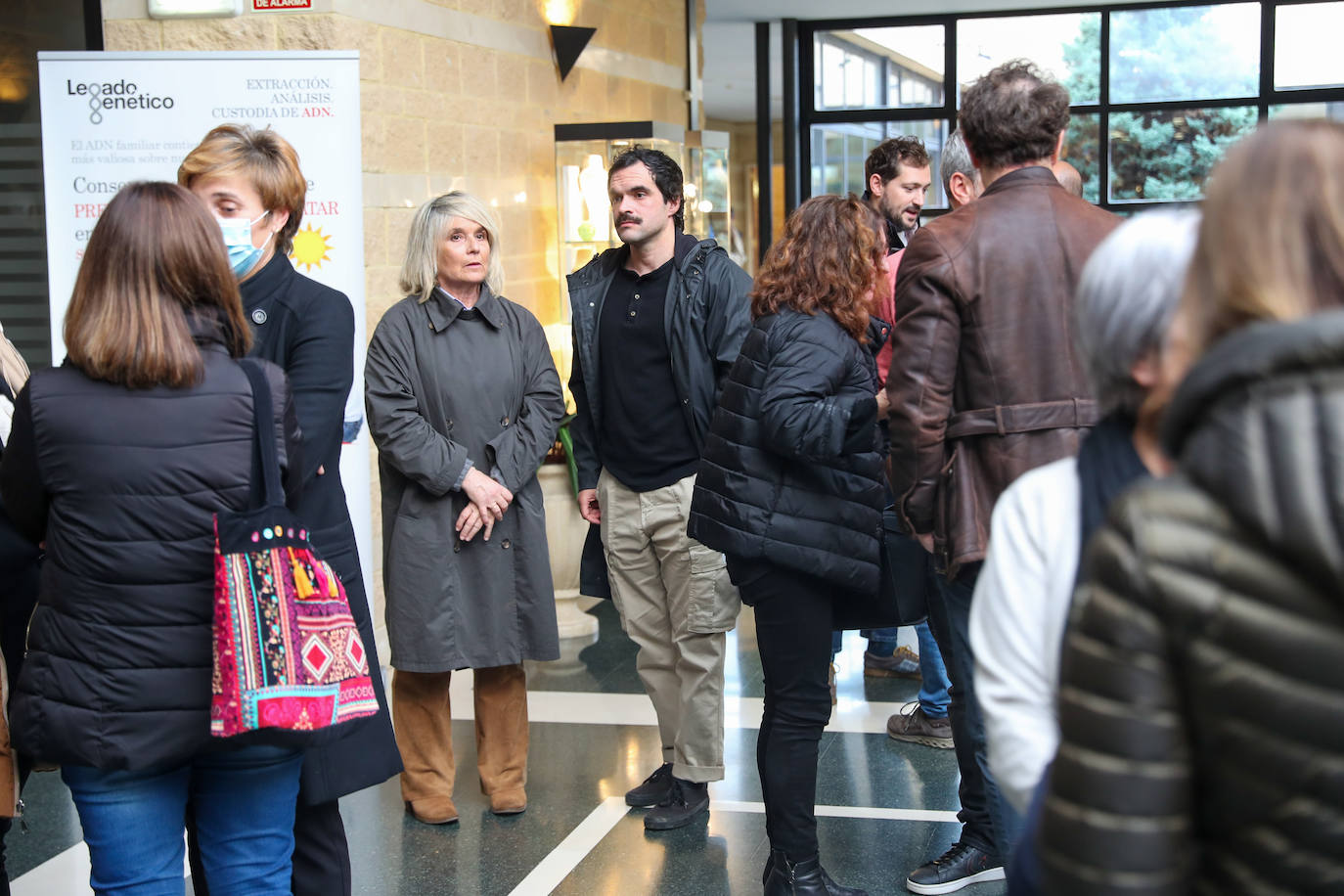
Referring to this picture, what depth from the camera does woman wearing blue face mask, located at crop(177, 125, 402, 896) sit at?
8.23ft

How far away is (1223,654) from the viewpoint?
90 centimetres

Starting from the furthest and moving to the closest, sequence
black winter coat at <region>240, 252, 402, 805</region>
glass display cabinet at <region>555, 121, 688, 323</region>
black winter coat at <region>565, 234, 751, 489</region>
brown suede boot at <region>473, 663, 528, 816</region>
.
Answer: glass display cabinet at <region>555, 121, 688, 323</region> < brown suede boot at <region>473, 663, 528, 816</region> < black winter coat at <region>565, 234, 751, 489</region> < black winter coat at <region>240, 252, 402, 805</region>

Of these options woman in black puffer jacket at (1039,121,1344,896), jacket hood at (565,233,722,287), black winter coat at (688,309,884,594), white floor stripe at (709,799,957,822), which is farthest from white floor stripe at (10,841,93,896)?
woman in black puffer jacket at (1039,121,1344,896)

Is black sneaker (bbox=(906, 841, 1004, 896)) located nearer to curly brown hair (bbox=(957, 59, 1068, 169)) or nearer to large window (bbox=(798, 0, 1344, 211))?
curly brown hair (bbox=(957, 59, 1068, 169))

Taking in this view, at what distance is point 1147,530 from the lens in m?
0.92

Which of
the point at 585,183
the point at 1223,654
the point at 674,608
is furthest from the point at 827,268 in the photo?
the point at 585,183

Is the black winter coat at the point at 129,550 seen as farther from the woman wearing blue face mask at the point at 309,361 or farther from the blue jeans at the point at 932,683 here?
the blue jeans at the point at 932,683

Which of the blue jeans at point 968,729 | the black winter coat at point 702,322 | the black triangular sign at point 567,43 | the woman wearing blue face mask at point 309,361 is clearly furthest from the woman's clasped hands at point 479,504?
the black triangular sign at point 567,43

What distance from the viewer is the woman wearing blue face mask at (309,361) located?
2.51 meters

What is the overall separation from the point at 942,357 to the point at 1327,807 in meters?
1.60

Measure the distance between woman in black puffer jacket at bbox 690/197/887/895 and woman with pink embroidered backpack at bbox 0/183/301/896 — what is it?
3.88ft

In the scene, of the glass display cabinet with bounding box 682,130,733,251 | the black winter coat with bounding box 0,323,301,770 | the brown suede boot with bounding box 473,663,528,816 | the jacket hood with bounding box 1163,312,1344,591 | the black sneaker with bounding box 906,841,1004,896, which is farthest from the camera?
the glass display cabinet with bounding box 682,130,733,251

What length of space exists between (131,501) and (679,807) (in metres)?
2.00

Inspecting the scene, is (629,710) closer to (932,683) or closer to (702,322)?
(932,683)
